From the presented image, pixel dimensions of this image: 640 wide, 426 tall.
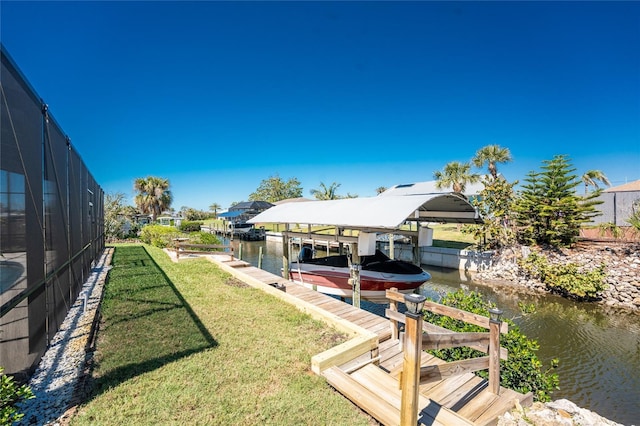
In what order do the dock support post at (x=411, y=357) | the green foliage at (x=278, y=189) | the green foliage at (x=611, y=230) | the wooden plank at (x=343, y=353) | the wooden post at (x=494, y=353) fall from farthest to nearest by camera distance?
the green foliage at (x=278, y=189)
the green foliage at (x=611, y=230)
the wooden plank at (x=343, y=353)
the wooden post at (x=494, y=353)
the dock support post at (x=411, y=357)

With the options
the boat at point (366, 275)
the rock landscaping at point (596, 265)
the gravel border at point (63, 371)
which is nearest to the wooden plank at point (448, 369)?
the gravel border at point (63, 371)

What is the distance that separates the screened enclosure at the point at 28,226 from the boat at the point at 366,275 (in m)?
6.60

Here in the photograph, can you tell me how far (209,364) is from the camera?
3750 mm

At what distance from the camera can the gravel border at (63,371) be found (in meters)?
2.84

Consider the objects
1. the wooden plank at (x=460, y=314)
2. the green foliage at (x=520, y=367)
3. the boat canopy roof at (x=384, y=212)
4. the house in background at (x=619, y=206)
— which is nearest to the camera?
the wooden plank at (x=460, y=314)

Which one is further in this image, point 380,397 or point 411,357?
point 380,397

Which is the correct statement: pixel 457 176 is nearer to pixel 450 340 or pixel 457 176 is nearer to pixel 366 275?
pixel 366 275

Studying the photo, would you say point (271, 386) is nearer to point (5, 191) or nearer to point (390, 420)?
point (390, 420)

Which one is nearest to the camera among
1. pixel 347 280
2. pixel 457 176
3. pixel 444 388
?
pixel 444 388

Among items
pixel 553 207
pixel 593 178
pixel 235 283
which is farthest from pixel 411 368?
pixel 593 178

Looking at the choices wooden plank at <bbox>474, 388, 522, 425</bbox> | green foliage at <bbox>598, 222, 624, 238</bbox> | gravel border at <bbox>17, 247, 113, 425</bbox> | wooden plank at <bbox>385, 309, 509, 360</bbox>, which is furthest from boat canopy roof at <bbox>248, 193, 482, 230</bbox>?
green foliage at <bbox>598, 222, 624, 238</bbox>

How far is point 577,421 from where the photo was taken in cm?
323

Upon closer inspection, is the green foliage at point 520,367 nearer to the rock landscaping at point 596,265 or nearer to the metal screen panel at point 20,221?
the metal screen panel at point 20,221

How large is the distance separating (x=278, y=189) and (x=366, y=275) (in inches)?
1912
